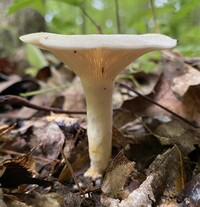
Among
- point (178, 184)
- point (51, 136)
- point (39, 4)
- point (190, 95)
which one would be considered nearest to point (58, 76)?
point (39, 4)

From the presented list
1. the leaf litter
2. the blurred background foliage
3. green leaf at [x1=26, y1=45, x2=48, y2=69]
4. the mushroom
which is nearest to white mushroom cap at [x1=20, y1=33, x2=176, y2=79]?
the mushroom

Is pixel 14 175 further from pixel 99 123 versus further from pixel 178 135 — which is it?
pixel 178 135

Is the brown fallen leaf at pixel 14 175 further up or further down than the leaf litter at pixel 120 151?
further up

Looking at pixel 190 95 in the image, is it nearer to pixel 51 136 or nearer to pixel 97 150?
pixel 97 150

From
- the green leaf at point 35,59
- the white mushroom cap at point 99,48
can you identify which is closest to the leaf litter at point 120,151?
the white mushroom cap at point 99,48

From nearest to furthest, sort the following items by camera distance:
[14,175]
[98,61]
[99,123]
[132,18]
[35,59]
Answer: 1. [14,175]
2. [98,61]
3. [99,123]
4. [132,18]
5. [35,59]

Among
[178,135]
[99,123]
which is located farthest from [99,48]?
[178,135]

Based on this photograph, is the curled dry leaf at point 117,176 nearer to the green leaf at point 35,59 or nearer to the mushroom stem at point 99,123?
the mushroom stem at point 99,123
